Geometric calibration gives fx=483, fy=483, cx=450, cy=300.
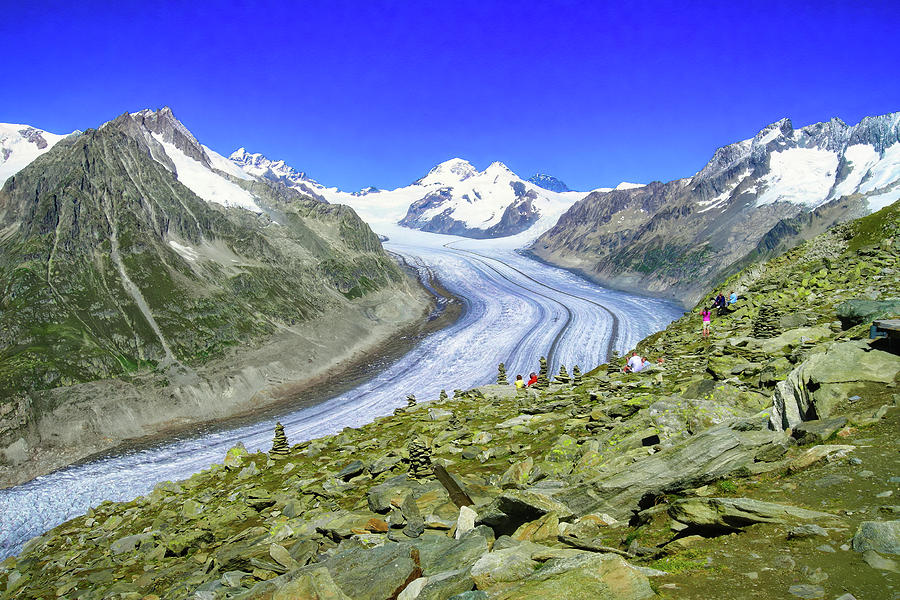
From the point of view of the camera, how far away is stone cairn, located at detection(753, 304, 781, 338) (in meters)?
22.5

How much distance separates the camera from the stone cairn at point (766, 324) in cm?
2253

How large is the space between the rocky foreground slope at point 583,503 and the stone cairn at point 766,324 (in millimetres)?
173

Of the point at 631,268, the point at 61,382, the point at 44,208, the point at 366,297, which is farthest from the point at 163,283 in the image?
the point at 631,268

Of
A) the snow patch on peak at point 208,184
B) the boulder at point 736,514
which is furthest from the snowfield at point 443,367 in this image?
the snow patch on peak at point 208,184

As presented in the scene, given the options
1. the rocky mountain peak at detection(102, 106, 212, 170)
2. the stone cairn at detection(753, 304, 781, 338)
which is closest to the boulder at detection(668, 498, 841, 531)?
the stone cairn at detection(753, 304, 781, 338)

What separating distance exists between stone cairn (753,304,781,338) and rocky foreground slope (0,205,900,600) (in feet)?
0.57

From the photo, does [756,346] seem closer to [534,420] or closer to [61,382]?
[534,420]

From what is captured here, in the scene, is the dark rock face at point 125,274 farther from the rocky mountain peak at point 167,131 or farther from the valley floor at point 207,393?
the rocky mountain peak at point 167,131

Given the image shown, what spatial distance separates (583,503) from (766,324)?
19505mm

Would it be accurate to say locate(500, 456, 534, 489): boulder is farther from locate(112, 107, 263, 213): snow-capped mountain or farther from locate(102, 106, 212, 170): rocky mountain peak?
locate(102, 106, 212, 170): rocky mountain peak

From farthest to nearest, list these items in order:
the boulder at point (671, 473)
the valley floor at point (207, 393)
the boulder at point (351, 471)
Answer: the valley floor at point (207, 393), the boulder at point (351, 471), the boulder at point (671, 473)

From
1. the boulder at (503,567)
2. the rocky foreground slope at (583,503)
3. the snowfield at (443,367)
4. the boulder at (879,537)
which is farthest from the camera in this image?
the snowfield at (443,367)

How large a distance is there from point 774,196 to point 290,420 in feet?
606

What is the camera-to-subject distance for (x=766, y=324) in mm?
23953
